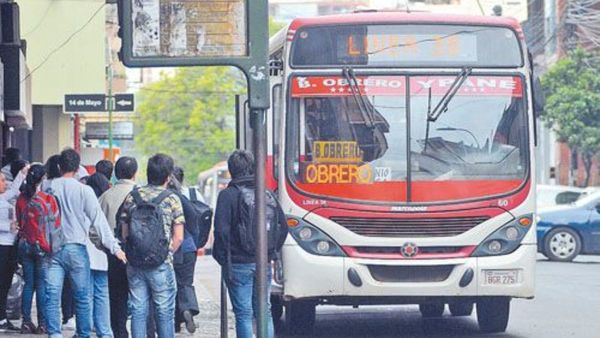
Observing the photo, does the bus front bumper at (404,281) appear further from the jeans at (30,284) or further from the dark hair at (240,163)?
the dark hair at (240,163)

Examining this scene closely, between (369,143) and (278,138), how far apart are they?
884 mm

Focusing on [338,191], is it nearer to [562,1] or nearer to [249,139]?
[249,139]

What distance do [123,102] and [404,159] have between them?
13.9m

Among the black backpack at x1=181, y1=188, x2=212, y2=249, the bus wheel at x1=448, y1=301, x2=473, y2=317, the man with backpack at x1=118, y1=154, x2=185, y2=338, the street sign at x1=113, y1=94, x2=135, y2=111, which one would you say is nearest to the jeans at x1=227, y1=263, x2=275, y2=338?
the man with backpack at x1=118, y1=154, x2=185, y2=338

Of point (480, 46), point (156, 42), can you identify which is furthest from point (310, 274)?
point (156, 42)

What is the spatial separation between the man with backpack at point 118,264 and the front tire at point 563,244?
15.9 meters

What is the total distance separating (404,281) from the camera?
42.5 ft

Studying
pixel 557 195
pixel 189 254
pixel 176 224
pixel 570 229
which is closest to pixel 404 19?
pixel 189 254

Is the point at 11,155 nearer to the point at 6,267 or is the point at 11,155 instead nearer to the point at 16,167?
the point at 16,167

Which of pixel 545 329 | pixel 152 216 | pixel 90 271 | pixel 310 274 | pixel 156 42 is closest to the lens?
pixel 156 42

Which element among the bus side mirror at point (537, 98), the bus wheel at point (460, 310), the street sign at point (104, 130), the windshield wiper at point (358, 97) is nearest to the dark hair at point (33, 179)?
the windshield wiper at point (358, 97)

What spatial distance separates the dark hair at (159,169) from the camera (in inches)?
400

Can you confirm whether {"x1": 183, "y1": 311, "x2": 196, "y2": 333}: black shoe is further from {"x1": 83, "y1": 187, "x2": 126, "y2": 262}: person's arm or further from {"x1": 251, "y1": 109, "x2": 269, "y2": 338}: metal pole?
{"x1": 251, "y1": 109, "x2": 269, "y2": 338}: metal pole

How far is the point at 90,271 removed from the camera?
11805 mm
